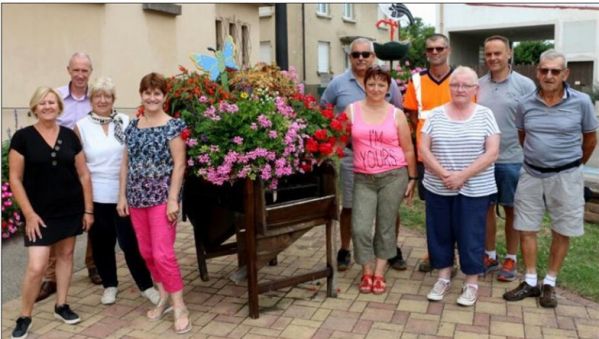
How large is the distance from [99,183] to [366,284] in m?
2.00

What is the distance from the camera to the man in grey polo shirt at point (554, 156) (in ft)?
12.2

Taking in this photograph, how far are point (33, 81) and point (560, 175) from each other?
19.5ft

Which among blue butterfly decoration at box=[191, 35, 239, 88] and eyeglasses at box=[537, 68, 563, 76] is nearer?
eyeglasses at box=[537, 68, 563, 76]

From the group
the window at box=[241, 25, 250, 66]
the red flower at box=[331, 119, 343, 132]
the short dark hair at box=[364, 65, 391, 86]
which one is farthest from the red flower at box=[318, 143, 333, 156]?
the window at box=[241, 25, 250, 66]

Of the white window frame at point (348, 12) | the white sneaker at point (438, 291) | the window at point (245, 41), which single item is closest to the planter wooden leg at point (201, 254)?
the white sneaker at point (438, 291)

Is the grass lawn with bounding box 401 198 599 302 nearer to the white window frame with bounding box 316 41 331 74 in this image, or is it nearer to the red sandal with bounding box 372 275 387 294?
the red sandal with bounding box 372 275 387 294

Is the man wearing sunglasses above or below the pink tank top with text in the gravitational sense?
above

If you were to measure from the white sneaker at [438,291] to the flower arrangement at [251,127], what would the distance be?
1.20 metres

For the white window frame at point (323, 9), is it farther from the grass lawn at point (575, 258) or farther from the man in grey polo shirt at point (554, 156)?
the man in grey polo shirt at point (554, 156)

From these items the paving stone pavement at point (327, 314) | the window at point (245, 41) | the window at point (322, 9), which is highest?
the window at point (322, 9)

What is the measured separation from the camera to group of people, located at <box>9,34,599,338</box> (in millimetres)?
3523

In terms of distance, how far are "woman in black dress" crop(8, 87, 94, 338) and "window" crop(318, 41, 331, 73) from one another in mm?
21491

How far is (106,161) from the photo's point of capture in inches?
150

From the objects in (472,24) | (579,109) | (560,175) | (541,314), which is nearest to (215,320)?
(541,314)
